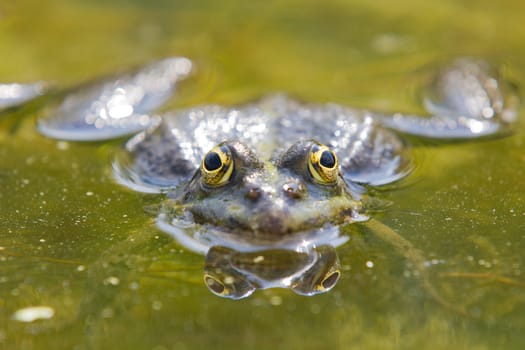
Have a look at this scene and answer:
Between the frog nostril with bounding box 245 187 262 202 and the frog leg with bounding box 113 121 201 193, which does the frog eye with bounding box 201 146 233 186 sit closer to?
the frog nostril with bounding box 245 187 262 202

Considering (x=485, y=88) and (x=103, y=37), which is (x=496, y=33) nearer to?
(x=485, y=88)

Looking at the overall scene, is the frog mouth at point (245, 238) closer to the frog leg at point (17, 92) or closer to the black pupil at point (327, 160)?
the black pupil at point (327, 160)

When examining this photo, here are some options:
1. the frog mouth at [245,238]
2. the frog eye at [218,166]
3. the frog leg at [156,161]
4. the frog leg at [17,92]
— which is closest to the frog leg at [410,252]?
the frog mouth at [245,238]

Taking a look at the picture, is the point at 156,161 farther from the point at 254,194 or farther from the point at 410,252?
the point at 410,252

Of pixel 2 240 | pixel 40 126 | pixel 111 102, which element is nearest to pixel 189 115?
pixel 111 102

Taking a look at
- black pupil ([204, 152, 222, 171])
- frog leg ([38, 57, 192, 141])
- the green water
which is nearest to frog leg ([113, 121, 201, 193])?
the green water

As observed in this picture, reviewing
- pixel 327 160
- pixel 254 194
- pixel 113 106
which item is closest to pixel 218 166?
pixel 254 194
